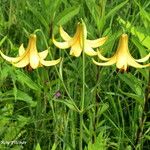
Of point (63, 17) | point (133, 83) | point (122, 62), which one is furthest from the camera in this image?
point (63, 17)

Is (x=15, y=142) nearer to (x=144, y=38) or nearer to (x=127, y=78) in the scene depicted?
(x=127, y=78)

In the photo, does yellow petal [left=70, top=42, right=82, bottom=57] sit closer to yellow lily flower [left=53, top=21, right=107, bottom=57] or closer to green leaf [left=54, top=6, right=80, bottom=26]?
yellow lily flower [left=53, top=21, right=107, bottom=57]

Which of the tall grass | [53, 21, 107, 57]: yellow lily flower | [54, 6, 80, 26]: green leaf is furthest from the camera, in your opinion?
[54, 6, 80, 26]: green leaf

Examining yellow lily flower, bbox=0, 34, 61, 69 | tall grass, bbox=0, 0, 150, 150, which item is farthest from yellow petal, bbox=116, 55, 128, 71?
yellow lily flower, bbox=0, 34, 61, 69

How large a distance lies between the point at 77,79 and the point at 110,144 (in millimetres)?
337

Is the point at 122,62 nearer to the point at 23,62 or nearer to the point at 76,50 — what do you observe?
the point at 76,50

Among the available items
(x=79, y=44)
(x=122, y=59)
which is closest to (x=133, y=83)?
(x=122, y=59)

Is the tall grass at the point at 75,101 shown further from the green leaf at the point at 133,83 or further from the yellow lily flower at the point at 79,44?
the yellow lily flower at the point at 79,44

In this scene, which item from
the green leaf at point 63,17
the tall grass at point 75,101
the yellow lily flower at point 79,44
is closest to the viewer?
the yellow lily flower at point 79,44

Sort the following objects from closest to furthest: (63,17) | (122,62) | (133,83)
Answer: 1. (122,62)
2. (133,83)
3. (63,17)

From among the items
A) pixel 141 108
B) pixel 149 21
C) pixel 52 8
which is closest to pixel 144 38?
pixel 149 21

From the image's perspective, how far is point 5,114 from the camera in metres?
2.03

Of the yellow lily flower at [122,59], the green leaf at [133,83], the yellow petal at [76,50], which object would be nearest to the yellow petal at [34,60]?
the yellow petal at [76,50]

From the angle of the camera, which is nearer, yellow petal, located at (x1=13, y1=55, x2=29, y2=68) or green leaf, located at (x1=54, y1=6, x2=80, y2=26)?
yellow petal, located at (x1=13, y1=55, x2=29, y2=68)
